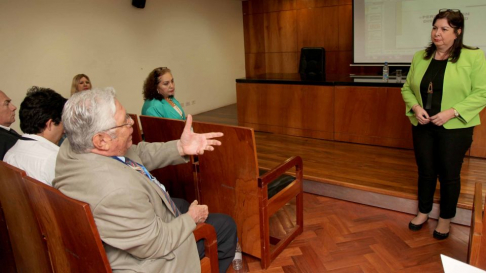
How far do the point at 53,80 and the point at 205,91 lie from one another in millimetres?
3366

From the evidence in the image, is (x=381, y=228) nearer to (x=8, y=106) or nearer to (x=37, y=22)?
(x=8, y=106)

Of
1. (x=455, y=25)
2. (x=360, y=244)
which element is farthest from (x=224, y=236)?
(x=455, y=25)

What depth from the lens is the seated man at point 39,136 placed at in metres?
1.85

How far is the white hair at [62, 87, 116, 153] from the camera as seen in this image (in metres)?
1.45

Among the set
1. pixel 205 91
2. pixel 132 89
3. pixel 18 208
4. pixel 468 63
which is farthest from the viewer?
pixel 205 91

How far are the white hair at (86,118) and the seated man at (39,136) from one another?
492 millimetres

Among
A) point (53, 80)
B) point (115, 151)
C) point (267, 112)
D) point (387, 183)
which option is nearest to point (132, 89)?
point (53, 80)

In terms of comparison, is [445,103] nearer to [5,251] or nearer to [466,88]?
[466,88]

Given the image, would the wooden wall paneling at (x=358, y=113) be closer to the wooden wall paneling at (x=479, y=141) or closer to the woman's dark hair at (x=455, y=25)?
the wooden wall paneling at (x=479, y=141)

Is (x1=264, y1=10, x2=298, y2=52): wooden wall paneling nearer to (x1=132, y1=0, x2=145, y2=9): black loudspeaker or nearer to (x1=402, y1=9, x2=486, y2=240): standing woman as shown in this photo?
(x1=132, y1=0, x2=145, y2=9): black loudspeaker

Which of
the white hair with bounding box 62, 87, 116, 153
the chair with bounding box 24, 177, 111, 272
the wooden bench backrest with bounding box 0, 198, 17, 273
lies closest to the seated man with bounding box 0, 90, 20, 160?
the wooden bench backrest with bounding box 0, 198, 17, 273

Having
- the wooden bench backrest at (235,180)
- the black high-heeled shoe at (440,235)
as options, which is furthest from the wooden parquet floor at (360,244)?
the wooden bench backrest at (235,180)

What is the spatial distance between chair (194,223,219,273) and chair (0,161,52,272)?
0.72 meters

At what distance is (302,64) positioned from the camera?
283 inches
